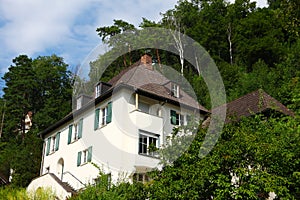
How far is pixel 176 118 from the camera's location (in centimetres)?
2794

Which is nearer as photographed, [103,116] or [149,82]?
[103,116]

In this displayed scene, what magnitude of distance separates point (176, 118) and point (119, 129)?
4.31m

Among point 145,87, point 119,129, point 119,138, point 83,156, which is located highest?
point 145,87

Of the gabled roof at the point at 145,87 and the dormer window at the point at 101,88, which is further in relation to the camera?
the dormer window at the point at 101,88

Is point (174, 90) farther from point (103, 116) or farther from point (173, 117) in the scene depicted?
point (103, 116)

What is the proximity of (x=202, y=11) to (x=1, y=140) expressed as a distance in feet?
86.0

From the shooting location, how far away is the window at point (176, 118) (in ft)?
90.4

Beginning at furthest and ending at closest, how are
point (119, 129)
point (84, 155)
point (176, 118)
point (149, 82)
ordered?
point (149, 82)
point (84, 155)
point (176, 118)
point (119, 129)

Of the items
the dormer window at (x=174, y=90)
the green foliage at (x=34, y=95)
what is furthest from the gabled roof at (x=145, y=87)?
the green foliage at (x=34, y=95)

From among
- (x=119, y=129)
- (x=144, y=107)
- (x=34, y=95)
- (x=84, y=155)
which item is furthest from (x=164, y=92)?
(x=34, y=95)

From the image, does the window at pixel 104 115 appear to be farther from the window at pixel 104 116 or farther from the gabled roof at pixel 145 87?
the gabled roof at pixel 145 87

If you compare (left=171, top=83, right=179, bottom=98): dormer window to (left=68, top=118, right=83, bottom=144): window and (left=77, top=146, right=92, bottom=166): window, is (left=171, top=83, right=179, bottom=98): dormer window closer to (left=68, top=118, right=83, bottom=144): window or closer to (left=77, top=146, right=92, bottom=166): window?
(left=68, top=118, right=83, bottom=144): window

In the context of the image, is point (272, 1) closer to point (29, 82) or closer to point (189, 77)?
point (189, 77)

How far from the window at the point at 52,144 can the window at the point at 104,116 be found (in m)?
5.74
